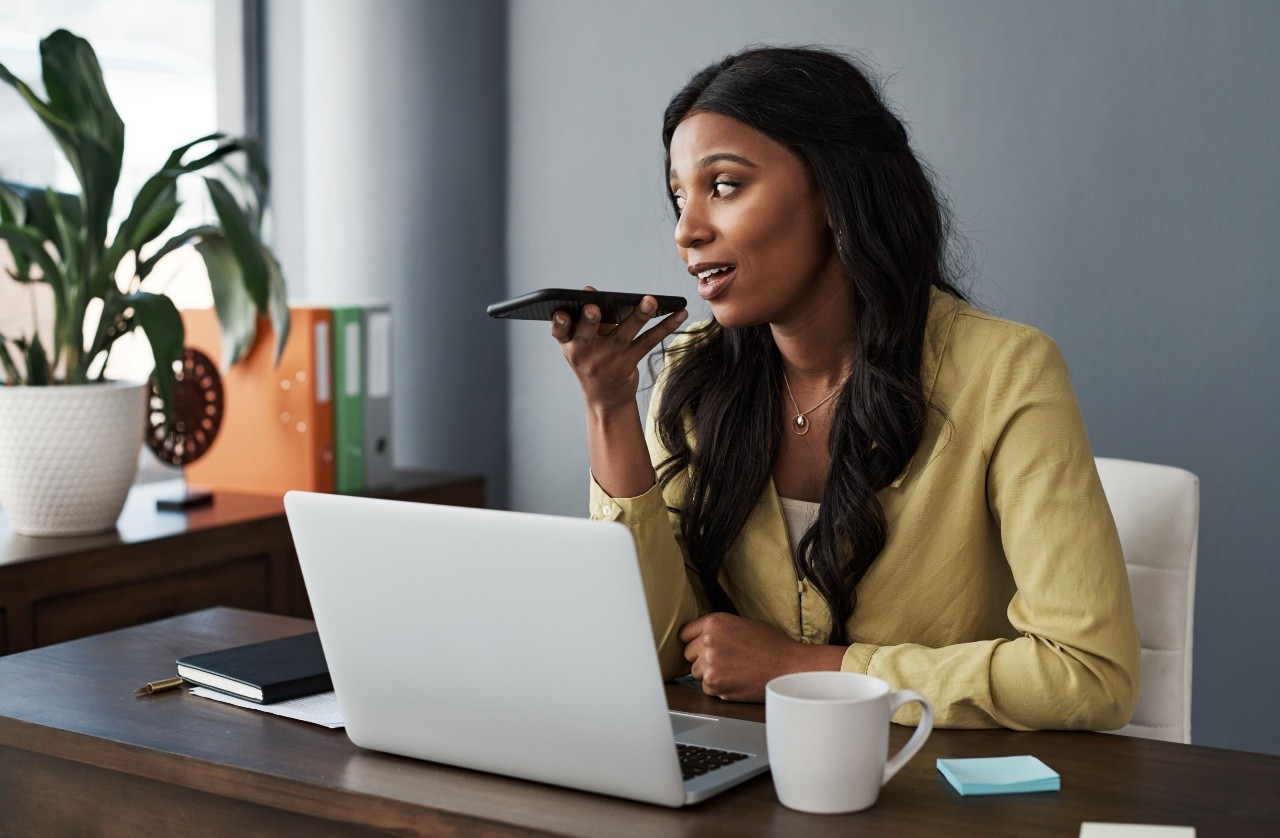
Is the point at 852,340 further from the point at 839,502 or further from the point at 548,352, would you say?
the point at 548,352

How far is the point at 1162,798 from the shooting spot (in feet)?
3.49

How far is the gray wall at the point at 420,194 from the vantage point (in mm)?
3156

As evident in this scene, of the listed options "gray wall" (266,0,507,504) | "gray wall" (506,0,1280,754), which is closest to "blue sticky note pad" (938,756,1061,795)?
"gray wall" (506,0,1280,754)

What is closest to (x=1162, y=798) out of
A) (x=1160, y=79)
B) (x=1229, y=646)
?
(x=1229, y=646)

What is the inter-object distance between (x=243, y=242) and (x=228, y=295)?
129mm

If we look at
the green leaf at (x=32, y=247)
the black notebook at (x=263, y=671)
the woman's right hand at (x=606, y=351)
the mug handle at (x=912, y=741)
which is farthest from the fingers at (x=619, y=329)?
the green leaf at (x=32, y=247)

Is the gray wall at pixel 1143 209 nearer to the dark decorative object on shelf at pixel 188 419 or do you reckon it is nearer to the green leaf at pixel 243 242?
the green leaf at pixel 243 242

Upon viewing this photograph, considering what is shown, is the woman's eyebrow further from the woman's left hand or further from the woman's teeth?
the woman's left hand

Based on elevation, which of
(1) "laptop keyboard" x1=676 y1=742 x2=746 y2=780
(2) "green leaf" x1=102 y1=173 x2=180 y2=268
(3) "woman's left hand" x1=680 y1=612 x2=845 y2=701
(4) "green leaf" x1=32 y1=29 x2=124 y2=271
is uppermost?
(4) "green leaf" x1=32 y1=29 x2=124 y2=271

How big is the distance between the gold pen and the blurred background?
1.59 meters

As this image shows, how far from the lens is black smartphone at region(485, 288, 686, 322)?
1.21 meters

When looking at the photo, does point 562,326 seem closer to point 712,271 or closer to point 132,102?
point 712,271

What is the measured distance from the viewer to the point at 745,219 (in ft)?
5.02

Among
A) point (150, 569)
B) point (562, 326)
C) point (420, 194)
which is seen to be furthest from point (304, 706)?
point (420, 194)
